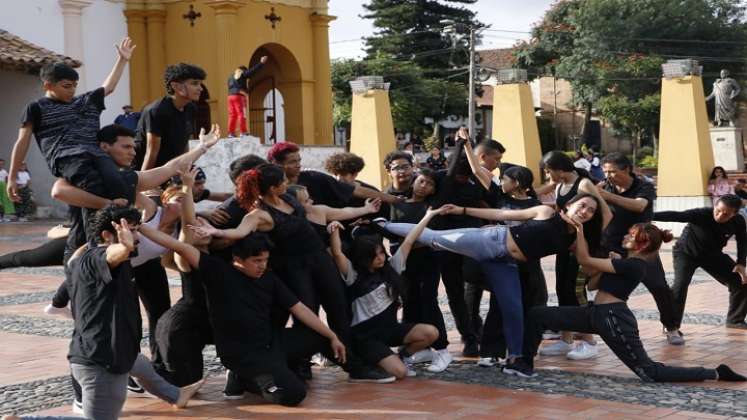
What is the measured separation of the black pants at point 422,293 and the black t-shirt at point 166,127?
1.89m

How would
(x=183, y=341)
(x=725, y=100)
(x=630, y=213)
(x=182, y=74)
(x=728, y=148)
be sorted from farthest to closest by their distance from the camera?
1. (x=725, y=100)
2. (x=728, y=148)
3. (x=630, y=213)
4. (x=182, y=74)
5. (x=183, y=341)

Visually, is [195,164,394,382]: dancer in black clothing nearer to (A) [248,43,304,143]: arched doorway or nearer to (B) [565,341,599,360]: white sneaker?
(B) [565,341,599,360]: white sneaker

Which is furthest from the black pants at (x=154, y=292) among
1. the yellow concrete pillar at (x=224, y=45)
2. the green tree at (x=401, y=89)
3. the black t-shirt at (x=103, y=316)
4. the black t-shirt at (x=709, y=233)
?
the green tree at (x=401, y=89)

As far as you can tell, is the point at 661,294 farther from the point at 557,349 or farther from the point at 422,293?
the point at 422,293

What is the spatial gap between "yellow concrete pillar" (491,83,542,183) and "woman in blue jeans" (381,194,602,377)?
55.2 ft

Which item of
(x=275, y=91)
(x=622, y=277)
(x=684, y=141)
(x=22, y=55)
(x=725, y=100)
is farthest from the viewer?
(x=725, y=100)

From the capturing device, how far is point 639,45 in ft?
166

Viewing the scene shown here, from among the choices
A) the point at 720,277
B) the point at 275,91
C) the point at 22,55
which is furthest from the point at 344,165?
the point at 275,91

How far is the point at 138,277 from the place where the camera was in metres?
6.89

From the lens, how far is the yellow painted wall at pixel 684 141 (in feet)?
64.8

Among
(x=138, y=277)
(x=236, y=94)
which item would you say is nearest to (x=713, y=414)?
(x=138, y=277)

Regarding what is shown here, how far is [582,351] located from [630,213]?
1252 millimetres

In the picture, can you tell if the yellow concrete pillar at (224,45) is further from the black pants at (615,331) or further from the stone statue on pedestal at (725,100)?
the black pants at (615,331)

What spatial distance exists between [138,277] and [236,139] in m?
15.5
